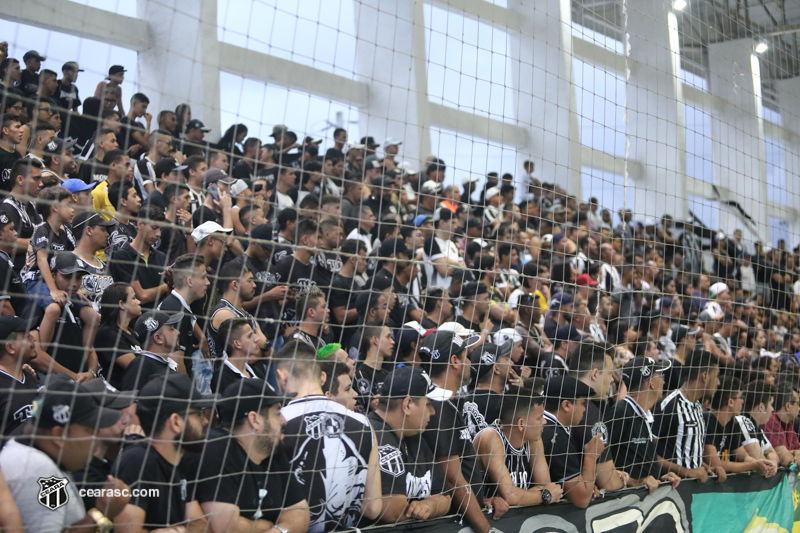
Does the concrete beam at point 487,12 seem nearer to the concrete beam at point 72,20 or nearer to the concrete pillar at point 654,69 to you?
the concrete pillar at point 654,69

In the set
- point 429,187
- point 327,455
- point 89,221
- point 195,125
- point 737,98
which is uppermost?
point 737,98

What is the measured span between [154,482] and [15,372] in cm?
99

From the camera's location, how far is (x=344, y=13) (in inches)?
249

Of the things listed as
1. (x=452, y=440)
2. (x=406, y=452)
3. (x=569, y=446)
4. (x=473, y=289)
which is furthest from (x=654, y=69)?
(x=406, y=452)

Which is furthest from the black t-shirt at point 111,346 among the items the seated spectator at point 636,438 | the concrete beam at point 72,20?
the seated spectator at point 636,438

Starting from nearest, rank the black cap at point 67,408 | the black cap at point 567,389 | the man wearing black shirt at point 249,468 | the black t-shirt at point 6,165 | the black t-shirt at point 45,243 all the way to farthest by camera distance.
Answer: the black cap at point 67,408 → the man wearing black shirt at point 249,468 → the black t-shirt at point 45,243 → the black cap at point 567,389 → the black t-shirt at point 6,165

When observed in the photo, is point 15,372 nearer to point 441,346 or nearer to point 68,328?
point 68,328

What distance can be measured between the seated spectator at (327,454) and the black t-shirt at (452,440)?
461mm

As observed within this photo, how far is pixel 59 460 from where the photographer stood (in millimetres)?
2791

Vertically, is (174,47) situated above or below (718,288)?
above

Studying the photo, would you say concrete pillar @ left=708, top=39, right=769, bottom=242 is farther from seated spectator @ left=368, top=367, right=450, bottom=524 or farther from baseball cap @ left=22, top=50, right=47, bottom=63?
baseball cap @ left=22, top=50, right=47, bottom=63

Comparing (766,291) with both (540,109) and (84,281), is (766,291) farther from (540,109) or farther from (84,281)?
(84,281)

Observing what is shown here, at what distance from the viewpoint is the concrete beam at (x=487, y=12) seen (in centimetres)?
516

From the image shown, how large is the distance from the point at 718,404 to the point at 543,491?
7.25 ft
